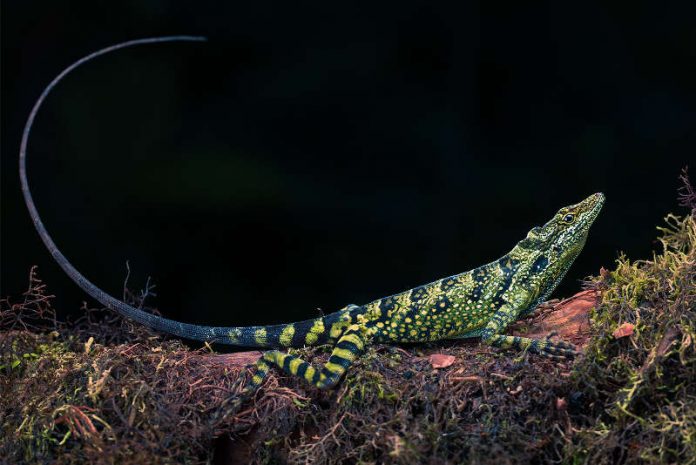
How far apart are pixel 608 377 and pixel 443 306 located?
89 cm

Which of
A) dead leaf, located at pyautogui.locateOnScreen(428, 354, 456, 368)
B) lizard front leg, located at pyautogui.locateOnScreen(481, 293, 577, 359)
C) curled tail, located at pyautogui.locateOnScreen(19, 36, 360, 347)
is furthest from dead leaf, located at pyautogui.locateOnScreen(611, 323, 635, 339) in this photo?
curled tail, located at pyautogui.locateOnScreen(19, 36, 360, 347)

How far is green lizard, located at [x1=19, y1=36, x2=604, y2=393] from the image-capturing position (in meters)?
4.10

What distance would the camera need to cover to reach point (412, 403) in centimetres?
360

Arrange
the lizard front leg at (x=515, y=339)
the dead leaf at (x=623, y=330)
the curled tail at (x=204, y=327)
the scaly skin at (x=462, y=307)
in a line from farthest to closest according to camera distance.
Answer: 1. the curled tail at (x=204, y=327)
2. the scaly skin at (x=462, y=307)
3. the lizard front leg at (x=515, y=339)
4. the dead leaf at (x=623, y=330)

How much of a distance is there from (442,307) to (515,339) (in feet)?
1.33

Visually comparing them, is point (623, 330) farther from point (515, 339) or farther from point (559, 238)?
point (559, 238)

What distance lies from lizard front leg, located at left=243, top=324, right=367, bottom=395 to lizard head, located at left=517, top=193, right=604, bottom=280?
3.08ft

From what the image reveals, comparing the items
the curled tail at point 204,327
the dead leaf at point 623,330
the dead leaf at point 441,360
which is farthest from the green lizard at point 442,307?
the dead leaf at point 623,330

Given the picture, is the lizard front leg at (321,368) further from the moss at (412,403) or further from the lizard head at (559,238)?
the lizard head at (559,238)

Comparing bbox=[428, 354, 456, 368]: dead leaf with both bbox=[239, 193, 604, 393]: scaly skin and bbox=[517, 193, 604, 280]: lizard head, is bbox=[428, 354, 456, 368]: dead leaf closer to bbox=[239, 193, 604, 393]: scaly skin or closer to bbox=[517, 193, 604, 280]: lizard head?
bbox=[239, 193, 604, 393]: scaly skin

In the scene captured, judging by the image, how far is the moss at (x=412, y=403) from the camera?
11.1ft

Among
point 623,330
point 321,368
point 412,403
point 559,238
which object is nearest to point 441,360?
point 412,403

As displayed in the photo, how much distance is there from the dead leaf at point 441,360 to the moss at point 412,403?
3 cm

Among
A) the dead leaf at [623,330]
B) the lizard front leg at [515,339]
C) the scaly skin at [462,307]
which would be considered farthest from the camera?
the scaly skin at [462,307]
